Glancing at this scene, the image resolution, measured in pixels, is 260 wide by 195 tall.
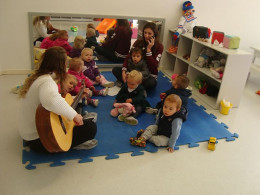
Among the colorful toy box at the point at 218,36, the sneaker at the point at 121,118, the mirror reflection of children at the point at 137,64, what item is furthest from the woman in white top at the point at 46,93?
the colorful toy box at the point at 218,36

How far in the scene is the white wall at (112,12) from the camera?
12.3 feet

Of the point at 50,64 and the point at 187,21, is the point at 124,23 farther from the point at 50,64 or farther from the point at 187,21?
the point at 50,64

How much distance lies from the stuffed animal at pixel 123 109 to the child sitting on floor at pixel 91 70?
812 millimetres

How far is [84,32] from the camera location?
4172 mm

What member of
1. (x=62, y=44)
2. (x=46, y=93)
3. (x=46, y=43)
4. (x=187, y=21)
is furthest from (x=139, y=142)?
(x=187, y=21)

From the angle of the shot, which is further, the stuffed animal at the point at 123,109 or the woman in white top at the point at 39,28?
the woman in white top at the point at 39,28

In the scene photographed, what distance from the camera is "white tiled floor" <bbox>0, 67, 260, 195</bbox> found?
204cm

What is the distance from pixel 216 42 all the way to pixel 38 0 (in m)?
2.48

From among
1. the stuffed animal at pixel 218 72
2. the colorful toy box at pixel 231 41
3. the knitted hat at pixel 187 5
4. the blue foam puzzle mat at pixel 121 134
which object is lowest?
the blue foam puzzle mat at pixel 121 134

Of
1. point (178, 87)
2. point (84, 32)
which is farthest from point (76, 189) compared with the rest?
point (84, 32)

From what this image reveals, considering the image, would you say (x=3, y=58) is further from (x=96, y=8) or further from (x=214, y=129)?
(x=214, y=129)

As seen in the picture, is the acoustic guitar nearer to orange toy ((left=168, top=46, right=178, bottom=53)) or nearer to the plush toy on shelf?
the plush toy on shelf

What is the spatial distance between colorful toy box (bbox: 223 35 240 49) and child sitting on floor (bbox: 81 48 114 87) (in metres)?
1.59

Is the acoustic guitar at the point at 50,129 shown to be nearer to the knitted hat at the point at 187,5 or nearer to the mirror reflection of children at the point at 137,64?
the mirror reflection of children at the point at 137,64
